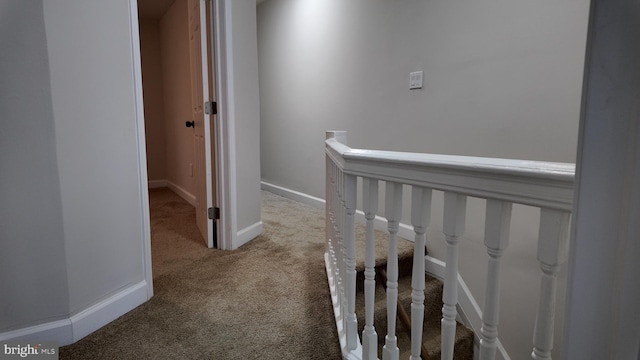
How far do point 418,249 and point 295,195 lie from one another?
3085 mm

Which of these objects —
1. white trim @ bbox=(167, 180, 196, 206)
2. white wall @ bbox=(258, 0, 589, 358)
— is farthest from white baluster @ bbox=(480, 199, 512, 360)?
white trim @ bbox=(167, 180, 196, 206)

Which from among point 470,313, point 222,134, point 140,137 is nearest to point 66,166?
point 140,137

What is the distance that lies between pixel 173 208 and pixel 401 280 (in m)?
2.57

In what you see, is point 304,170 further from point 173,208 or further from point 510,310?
point 510,310

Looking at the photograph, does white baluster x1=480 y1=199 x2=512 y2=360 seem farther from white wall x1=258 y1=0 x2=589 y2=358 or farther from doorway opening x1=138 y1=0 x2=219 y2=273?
doorway opening x1=138 y1=0 x2=219 y2=273

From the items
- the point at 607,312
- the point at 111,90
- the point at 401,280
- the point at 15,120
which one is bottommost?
the point at 401,280

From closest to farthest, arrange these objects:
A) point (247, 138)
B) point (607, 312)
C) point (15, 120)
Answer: point (607, 312) → point (15, 120) → point (247, 138)

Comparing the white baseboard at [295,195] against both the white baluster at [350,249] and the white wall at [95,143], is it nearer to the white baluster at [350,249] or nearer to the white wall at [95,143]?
the white wall at [95,143]

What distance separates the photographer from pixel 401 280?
236 centimetres

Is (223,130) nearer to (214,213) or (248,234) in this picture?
(214,213)

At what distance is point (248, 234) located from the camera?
2654 mm

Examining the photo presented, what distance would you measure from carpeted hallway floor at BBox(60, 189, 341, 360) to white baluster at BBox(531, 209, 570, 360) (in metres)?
0.93

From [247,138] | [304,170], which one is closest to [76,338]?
[247,138]

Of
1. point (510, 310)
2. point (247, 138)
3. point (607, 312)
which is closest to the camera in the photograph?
point (607, 312)
